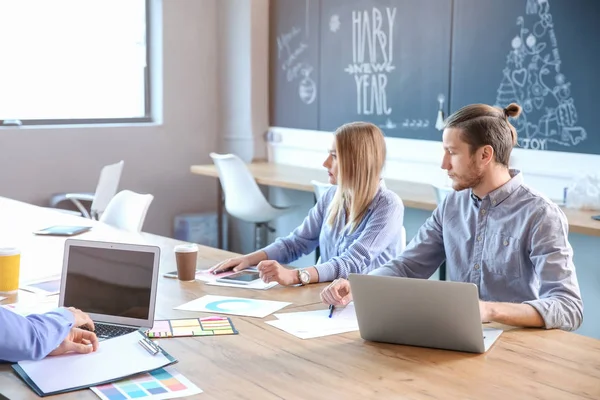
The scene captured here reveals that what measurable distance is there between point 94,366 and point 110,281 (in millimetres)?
317

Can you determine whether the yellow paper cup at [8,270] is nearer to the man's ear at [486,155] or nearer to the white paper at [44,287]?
the white paper at [44,287]

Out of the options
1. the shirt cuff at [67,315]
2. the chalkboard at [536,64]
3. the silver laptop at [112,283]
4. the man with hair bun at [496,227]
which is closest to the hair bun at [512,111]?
the man with hair bun at [496,227]

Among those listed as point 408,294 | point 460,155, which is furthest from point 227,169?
point 408,294

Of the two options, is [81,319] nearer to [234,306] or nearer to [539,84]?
[234,306]

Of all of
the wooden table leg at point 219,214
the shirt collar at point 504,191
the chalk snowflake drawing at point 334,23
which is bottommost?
the wooden table leg at point 219,214

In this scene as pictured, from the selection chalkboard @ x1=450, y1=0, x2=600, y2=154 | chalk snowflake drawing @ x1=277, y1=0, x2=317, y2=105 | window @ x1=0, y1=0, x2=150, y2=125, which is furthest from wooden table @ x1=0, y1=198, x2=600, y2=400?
window @ x1=0, y1=0, x2=150, y2=125

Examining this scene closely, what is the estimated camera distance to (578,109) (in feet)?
12.9

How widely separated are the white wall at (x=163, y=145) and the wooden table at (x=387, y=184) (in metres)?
0.32

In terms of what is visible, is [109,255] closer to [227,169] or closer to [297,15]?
[227,169]

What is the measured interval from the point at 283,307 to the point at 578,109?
2405 mm

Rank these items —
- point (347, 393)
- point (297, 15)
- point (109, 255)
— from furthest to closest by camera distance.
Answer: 1. point (297, 15)
2. point (109, 255)
3. point (347, 393)

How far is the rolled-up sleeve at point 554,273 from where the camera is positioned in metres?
1.95

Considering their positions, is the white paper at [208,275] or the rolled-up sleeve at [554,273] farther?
the white paper at [208,275]

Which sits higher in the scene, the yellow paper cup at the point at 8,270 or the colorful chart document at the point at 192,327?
the yellow paper cup at the point at 8,270
